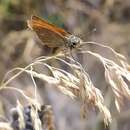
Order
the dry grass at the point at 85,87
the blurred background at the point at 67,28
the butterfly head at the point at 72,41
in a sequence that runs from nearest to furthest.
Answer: the dry grass at the point at 85,87 < the butterfly head at the point at 72,41 < the blurred background at the point at 67,28

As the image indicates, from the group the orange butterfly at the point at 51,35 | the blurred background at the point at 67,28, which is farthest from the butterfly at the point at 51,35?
the blurred background at the point at 67,28

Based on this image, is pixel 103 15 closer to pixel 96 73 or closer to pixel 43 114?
pixel 96 73

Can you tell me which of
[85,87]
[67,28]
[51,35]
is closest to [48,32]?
[51,35]

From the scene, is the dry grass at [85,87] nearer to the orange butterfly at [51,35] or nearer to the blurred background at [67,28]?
the orange butterfly at [51,35]

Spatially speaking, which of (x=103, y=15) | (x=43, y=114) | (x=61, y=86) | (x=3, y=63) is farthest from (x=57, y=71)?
(x=103, y=15)

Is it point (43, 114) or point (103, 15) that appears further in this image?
point (103, 15)

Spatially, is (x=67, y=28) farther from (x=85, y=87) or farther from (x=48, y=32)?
(x=85, y=87)

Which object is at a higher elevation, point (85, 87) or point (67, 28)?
point (67, 28)
